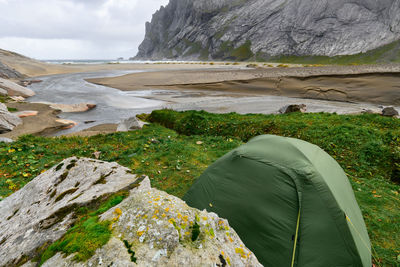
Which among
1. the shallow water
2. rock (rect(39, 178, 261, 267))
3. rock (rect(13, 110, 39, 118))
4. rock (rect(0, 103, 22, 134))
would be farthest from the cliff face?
rock (rect(39, 178, 261, 267))

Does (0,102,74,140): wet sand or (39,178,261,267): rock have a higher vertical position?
(39,178,261,267): rock

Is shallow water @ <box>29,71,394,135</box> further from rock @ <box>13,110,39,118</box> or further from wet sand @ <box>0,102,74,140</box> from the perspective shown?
rock @ <box>13,110,39,118</box>

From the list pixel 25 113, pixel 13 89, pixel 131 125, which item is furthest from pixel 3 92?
pixel 131 125

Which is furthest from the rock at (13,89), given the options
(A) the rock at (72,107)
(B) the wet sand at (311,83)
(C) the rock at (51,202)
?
(C) the rock at (51,202)

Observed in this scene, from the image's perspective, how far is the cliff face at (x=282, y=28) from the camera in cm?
8381

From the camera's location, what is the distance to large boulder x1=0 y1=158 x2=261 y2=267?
253cm

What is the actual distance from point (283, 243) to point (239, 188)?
1530 millimetres

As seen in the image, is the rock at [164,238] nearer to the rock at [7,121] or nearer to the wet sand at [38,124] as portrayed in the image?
the wet sand at [38,124]

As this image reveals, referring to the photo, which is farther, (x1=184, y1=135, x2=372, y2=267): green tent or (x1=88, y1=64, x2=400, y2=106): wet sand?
(x1=88, y1=64, x2=400, y2=106): wet sand

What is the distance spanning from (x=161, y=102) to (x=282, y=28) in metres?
104

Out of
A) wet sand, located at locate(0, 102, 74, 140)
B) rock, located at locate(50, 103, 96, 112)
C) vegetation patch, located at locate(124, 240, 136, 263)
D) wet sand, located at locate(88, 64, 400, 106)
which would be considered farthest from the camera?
wet sand, located at locate(88, 64, 400, 106)

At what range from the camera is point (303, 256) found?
4.36 metres

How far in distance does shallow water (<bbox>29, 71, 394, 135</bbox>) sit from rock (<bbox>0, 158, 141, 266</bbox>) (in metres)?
14.1

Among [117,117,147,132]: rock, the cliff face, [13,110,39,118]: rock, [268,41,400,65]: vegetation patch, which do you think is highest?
the cliff face
